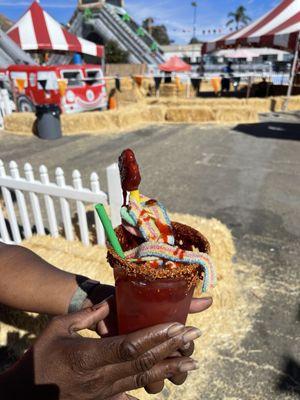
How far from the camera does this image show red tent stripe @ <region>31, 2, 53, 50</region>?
16906 millimetres

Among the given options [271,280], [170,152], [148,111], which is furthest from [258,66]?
[271,280]

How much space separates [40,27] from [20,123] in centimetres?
840

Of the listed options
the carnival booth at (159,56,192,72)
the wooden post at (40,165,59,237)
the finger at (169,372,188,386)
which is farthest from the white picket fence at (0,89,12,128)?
the carnival booth at (159,56,192,72)

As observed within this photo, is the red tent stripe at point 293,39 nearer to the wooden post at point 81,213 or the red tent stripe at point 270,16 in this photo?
the red tent stripe at point 270,16

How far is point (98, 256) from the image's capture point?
3094 mm

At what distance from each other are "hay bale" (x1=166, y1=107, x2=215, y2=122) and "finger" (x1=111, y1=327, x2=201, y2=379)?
13.0 m

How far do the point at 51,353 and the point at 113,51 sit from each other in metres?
40.6

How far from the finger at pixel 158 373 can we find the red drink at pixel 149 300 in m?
0.14

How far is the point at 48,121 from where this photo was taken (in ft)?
35.8

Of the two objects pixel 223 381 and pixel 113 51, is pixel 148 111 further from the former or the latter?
pixel 113 51

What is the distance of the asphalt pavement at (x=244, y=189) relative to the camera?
251 centimetres

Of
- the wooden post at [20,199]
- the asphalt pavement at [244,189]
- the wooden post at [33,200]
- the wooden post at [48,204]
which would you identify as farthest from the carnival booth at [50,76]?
the wooden post at [48,204]

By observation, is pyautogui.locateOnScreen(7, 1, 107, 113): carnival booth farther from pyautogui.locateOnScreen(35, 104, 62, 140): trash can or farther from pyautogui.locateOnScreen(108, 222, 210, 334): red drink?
pyautogui.locateOnScreen(108, 222, 210, 334): red drink

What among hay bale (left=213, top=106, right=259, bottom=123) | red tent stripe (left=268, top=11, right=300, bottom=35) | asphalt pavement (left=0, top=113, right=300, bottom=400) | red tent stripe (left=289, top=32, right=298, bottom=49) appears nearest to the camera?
asphalt pavement (left=0, top=113, right=300, bottom=400)
